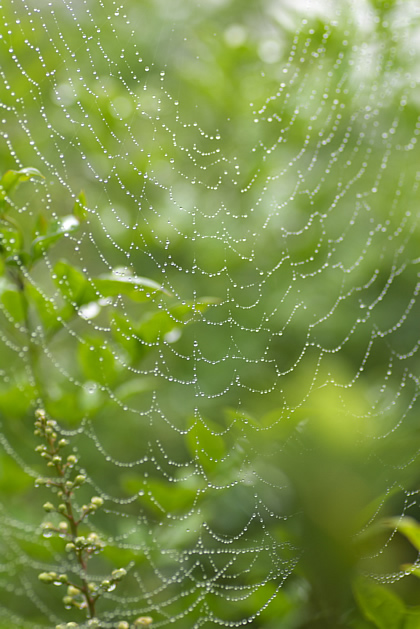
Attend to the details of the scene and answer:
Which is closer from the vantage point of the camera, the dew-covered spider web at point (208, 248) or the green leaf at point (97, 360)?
the green leaf at point (97, 360)

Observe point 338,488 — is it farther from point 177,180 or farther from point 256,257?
point 177,180

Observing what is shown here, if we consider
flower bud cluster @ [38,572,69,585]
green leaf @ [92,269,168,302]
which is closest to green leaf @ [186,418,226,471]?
green leaf @ [92,269,168,302]

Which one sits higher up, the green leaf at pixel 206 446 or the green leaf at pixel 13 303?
the green leaf at pixel 13 303

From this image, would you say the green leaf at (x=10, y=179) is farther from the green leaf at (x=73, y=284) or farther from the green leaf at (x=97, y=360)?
the green leaf at (x=97, y=360)

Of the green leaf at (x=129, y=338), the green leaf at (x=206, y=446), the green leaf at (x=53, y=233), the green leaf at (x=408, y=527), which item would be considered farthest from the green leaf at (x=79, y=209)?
the green leaf at (x=408, y=527)

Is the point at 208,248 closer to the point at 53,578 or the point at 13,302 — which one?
the point at 13,302

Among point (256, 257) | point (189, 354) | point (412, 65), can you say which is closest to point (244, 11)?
point (412, 65)
